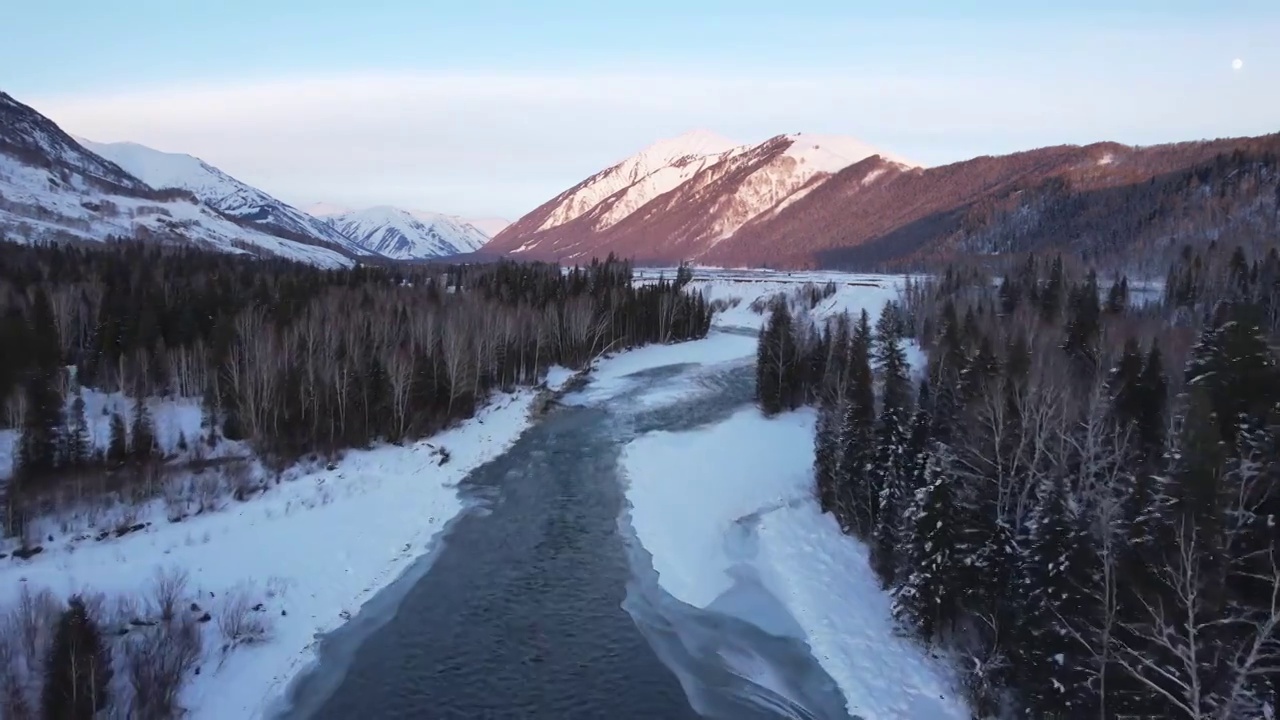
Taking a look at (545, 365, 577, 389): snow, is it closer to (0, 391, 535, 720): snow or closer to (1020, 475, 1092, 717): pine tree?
(0, 391, 535, 720): snow

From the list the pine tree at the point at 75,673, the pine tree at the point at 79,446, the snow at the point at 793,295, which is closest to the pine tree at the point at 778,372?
the snow at the point at 793,295

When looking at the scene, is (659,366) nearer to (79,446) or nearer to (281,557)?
(79,446)

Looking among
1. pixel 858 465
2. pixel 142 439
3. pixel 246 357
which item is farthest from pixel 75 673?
pixel 246 357

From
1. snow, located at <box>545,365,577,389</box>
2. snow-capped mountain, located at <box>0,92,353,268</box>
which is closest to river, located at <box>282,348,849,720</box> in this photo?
snow, located at <box>545,365,577,389</box>

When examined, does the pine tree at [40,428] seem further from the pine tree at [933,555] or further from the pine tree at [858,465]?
the pine tree at [933,555]

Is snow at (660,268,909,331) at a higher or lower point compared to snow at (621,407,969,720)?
higher

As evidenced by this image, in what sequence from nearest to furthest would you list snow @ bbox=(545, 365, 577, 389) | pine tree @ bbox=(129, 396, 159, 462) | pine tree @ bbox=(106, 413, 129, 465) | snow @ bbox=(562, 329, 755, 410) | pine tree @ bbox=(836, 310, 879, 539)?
pine tree @ bbox=(836, 310, 879, 539) → pine tree @ bbox=(106, 413, 129, 465) → pine tree @ bbox=(129, 396, 159, 462) → snow @ bbox=(562, 329, 755, 410) → snow @ bbox=(545, 365, 577, 389)

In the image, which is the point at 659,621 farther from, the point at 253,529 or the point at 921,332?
the point at 921,332
